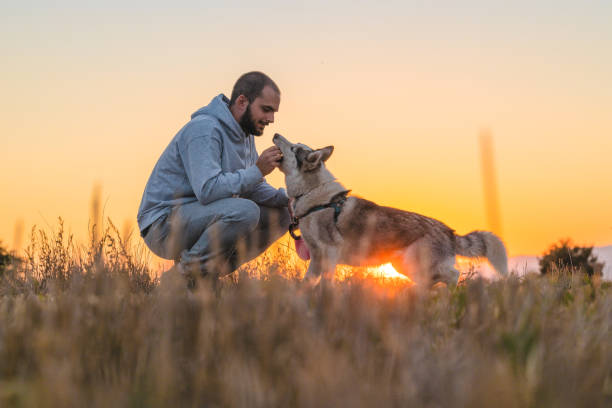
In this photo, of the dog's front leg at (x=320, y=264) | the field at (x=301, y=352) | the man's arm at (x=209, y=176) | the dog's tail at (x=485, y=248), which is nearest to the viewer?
the field at (x=301, y=352)

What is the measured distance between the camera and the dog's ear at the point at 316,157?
23.1ft

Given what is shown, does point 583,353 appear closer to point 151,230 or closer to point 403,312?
point 403,312

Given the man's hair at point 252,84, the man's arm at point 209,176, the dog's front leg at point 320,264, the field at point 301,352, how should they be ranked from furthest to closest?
1. the dog's front leg at point 320,264
2. the man's hair at point 252,84
3. the man's arm at point 209,176
4. the field at point 301,352

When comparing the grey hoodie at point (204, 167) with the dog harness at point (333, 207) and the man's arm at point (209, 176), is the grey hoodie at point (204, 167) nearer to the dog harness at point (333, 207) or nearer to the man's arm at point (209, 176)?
the man's arm at point (209, 176)

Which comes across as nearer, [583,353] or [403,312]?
[583,353]

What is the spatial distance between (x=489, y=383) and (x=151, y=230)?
18.4 feet

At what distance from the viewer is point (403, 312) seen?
126 inches

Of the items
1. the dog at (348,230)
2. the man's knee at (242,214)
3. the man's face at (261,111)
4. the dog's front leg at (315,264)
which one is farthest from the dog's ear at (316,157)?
the dog's front leg at (315,264)

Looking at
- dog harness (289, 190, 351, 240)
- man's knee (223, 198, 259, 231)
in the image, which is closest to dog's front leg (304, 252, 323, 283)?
dog harness (289, 190, 351, 240)

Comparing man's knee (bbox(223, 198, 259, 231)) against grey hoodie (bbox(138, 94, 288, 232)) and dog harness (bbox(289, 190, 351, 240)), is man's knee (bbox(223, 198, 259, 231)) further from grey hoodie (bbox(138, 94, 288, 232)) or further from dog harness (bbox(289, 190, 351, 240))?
dog harness (bbox(289, 190, 351, 240))

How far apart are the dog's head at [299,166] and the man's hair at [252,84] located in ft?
2.38

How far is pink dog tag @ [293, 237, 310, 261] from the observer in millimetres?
7483

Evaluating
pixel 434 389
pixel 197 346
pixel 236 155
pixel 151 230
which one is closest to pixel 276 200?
pixel 236 155

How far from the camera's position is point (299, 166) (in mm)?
7262
